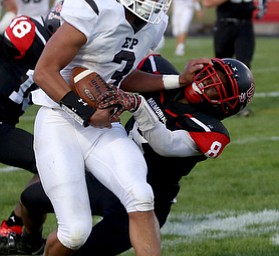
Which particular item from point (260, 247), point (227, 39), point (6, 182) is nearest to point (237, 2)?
point (227, 39)

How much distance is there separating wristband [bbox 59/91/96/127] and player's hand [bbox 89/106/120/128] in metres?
0.02

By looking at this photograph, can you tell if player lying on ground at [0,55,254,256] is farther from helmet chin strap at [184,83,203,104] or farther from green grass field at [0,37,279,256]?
green grass field at [0,37,279,256]

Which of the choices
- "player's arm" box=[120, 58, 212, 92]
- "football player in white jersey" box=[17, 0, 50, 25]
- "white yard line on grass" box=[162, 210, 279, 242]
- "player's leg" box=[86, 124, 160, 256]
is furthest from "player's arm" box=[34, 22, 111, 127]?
"football player in white jersey" box=[17, 0, 50, 25]

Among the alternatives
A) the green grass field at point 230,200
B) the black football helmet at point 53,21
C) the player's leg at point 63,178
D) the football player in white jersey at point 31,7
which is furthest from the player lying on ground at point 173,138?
the football player in white jersey at point 31,7

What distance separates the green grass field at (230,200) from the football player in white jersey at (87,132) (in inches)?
36.2

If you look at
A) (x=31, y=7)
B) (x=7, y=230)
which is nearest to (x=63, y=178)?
(x=7, y=230)

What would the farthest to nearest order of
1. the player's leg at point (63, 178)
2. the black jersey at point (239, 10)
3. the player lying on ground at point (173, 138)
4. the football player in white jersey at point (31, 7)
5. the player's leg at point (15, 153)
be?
the football player in white jersey at point (31, 7)
the black jersey at point (239, 10)
the player's leg at point (15, 153)
the player lying on ground at point (173, 138)
the player's leg at point (63, 178)

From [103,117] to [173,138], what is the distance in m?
0.35

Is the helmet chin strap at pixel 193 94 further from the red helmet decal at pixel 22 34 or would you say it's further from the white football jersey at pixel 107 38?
the red helmet decal at pixel 22 34

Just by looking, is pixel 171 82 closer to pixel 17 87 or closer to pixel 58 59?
pixel 58 59

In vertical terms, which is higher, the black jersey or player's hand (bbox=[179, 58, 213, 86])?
player's hand (bbox=[179, 58, 213, 86])

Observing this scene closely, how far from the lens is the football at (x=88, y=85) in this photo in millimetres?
3730

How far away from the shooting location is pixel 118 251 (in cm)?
A: 420

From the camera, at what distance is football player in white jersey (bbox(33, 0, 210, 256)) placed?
360 centimetres
